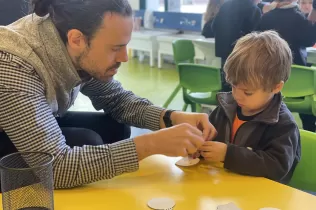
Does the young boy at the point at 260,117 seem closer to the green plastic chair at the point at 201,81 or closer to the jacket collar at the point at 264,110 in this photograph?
the jacket collar at the point at 264,110

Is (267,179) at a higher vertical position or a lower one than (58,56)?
lower

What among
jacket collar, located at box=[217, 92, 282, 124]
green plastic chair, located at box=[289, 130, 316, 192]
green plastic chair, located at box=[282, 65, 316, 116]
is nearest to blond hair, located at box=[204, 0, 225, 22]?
green plastic chair, located at box=[282, 65, 316, 116]

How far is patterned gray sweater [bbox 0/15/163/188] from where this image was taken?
110 centimetres

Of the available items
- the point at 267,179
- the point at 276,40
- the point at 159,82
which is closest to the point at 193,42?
the point at 159,82

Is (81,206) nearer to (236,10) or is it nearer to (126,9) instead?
(126,9)

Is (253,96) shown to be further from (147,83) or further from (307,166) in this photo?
(147,83)

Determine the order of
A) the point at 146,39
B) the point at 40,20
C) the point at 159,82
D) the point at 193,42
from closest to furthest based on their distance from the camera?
the point at 40,20
the point at 193,42
the point at 159,82
the point at 146,39

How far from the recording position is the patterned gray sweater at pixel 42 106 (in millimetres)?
1098

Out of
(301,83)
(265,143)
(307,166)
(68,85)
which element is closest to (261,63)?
(265,143)

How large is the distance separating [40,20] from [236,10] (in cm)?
246

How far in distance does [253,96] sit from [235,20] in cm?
227

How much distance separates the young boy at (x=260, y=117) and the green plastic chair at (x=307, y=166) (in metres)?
0.04

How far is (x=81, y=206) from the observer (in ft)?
3.38

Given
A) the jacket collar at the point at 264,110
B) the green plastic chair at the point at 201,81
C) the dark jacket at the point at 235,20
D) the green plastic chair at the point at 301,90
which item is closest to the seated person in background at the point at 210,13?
the dark jacket at the point at 235,20
